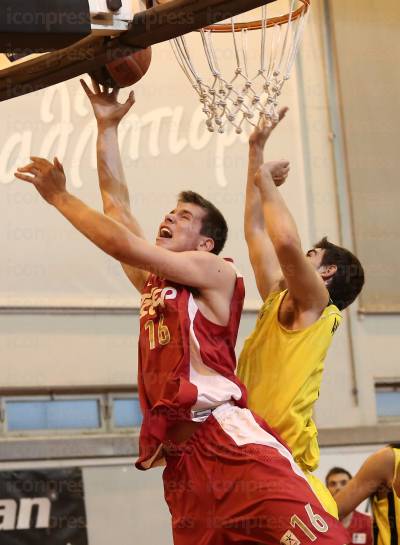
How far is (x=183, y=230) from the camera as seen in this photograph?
4.16m

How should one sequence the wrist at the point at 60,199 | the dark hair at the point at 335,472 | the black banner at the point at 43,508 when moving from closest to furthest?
1. the wrist at the point at 60,199
2. the black banner at the point at 43,508
3. the dark hair at the point at 335,472

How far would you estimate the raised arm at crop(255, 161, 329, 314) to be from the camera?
4.07 metres

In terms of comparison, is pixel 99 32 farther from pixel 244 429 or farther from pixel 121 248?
pixel 244 429

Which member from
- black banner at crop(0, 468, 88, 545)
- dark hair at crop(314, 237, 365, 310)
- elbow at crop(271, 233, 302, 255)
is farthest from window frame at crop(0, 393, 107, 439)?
elbow at crop(271, 233, 302, 255)

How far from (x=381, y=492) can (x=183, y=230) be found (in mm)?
1767

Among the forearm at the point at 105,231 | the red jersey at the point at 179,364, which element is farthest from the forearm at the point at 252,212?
the forearm at the point at 105,231

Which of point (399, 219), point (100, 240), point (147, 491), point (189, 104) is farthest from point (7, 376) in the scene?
point (100, 240)

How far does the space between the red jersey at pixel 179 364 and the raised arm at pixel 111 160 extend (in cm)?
51

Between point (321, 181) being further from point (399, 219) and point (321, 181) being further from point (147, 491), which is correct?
point (147, 491)

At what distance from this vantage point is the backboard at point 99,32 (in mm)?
3400

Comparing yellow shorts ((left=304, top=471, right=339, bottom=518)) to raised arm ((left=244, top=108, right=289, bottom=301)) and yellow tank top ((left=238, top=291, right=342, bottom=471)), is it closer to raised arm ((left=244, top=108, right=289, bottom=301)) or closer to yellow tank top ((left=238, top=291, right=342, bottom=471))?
yellow tank top ((left=238, top=291, right=342, bottom=471))

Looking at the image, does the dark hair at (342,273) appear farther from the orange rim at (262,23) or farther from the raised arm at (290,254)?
the orange rim at (262,23)

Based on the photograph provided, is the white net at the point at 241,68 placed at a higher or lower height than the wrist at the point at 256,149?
higher

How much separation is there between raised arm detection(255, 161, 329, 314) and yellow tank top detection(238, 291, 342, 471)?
10 centimetres
